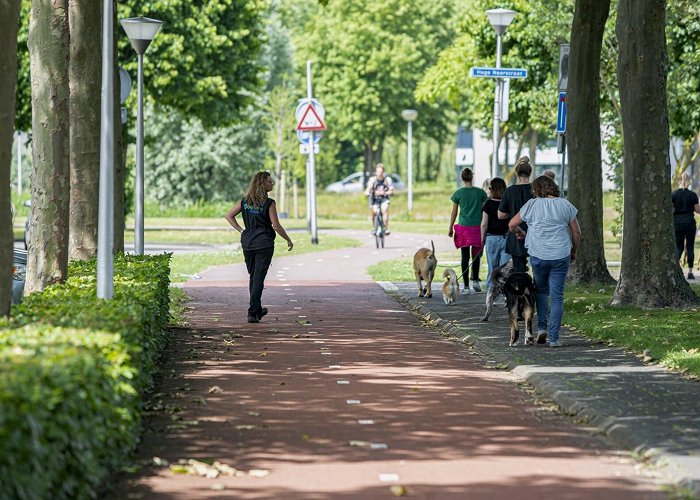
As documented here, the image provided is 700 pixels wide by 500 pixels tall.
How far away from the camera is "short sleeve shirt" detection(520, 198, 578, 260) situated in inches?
571

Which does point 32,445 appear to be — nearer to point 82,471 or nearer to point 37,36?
point 82,471

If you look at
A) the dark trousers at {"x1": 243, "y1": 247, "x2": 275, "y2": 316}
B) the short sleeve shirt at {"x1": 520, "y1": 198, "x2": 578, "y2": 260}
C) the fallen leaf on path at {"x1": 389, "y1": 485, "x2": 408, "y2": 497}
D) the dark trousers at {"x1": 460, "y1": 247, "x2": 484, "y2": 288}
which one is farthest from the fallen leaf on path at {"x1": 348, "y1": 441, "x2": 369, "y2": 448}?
the dark trousers at {"x1": 460, "y1": 247, "x2": 484, "y2": 288}

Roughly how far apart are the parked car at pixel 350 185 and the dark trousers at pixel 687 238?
6398 centimetres

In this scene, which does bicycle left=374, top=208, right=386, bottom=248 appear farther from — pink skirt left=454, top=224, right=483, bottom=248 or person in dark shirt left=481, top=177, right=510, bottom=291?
person in dark shirt left=481, top=177, right=510, bottom=291

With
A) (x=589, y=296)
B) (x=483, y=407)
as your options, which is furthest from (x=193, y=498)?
(x=589, y=296)

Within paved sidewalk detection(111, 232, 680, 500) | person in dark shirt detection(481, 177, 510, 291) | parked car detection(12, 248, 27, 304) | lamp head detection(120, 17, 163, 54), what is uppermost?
lamp head detection(120, 17, 163, 54)

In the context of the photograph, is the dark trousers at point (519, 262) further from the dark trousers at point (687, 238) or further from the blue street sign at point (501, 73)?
the dark trousers at point (687, 238)

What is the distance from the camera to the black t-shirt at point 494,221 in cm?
1894

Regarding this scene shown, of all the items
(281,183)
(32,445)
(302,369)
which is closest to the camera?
(32,445)

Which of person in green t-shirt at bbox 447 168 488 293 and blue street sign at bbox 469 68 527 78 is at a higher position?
blue street sign at bbox 469 68 527 78

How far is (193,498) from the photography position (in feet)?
24.4

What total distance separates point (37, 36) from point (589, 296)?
9.04 m

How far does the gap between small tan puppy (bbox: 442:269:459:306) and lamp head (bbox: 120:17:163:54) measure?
5497 millimetres

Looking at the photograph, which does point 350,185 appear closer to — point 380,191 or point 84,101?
point 380,191
